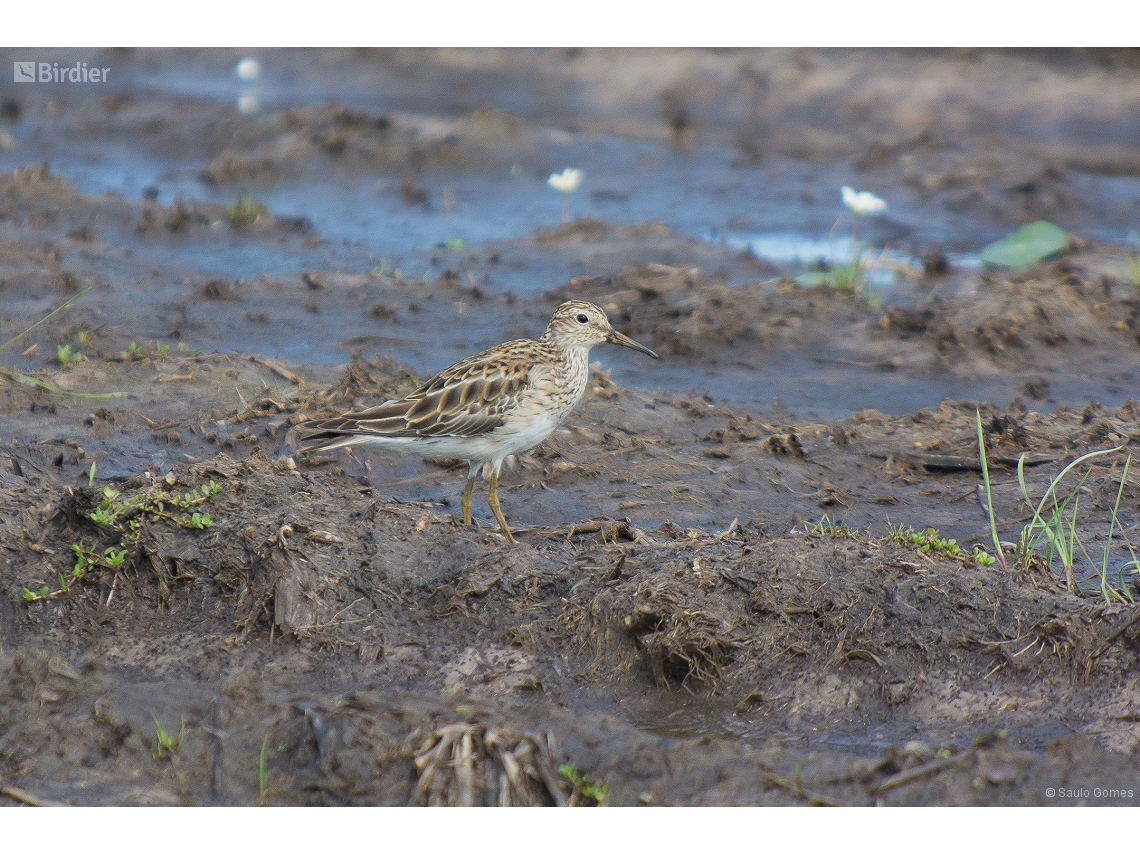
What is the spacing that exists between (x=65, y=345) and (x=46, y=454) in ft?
7.37

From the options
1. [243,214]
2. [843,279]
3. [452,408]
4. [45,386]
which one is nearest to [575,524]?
[452,408]

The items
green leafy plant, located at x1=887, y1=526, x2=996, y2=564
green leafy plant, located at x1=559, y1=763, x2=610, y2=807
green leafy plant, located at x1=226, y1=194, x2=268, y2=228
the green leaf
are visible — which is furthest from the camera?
green leafy plant, located at x1=226, y1=194, x2=268, y2=228

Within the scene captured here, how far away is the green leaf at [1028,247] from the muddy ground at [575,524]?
0.97ft

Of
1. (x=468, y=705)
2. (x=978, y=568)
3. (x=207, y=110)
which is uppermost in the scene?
(x=207, y=110)

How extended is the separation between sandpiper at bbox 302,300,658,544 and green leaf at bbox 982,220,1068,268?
21.3ft

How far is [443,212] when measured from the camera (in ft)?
48.3

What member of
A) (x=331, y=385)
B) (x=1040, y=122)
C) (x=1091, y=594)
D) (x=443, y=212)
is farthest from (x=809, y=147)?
(x=1091, y=594)

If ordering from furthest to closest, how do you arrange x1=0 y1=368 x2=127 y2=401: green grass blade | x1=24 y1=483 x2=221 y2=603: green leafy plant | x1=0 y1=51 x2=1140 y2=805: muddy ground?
x1=0 y1=368 x2=127 y2=401: green grass blade, x1=24 y1=483 x2=221 y2=603: green leafy plant, x1=0 y1=51 x2=1140 y2=805: muddy ground

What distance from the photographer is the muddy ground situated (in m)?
5.05

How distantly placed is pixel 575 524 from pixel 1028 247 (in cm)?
737

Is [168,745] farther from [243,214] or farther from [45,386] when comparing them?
[243,214]

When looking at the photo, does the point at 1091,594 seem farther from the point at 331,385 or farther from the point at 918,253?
the point at 918,253

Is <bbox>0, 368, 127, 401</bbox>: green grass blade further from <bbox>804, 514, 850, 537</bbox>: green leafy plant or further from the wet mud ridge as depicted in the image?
<bbox>804, 514, 850, 537</bbox>: green leafy plant

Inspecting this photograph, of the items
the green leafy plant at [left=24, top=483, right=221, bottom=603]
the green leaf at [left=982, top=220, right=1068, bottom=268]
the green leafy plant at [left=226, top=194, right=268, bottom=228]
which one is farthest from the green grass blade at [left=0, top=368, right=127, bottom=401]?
the green leaf at [left=982, top=220, right=1068, bottom=268]
